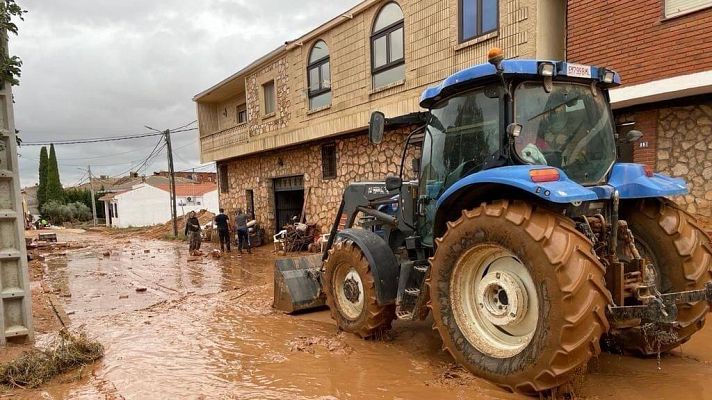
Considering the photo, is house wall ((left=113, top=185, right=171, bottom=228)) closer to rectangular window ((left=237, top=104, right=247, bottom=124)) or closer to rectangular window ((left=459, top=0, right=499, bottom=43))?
rectangular window ((left=237, top=104, right=247, bottom=124))

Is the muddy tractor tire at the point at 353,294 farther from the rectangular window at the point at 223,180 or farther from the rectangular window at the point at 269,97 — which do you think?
the rectangular window at the point at 223,180

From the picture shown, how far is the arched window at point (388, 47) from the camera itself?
1135 cm

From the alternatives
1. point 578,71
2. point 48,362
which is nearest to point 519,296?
point 578,71

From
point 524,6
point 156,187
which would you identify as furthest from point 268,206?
point 156,187

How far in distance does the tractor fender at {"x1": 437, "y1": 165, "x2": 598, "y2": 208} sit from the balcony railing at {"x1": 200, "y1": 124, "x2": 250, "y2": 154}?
1521cm

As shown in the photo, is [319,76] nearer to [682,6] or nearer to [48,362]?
[682,6]

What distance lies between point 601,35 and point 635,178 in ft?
16.8

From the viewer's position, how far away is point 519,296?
3.45 metres

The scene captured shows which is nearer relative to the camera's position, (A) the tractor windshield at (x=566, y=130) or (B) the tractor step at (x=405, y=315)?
(A) the tractor windshield at (x=566, y=130)

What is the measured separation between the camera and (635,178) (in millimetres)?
3900

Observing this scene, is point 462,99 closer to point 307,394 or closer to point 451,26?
point 307,394

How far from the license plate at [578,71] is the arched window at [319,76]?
10.2 m

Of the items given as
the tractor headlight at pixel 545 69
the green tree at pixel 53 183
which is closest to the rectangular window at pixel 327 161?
the tractor headlight at pixel 545 69

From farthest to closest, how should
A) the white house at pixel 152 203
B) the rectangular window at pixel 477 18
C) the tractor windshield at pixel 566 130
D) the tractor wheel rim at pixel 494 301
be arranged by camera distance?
the white house at pixel 152 203 → the rectangular window at pixel 477 18 → the tractor windshield at pixel 566 130 → the tractor wheel rim at pixel 494 301
